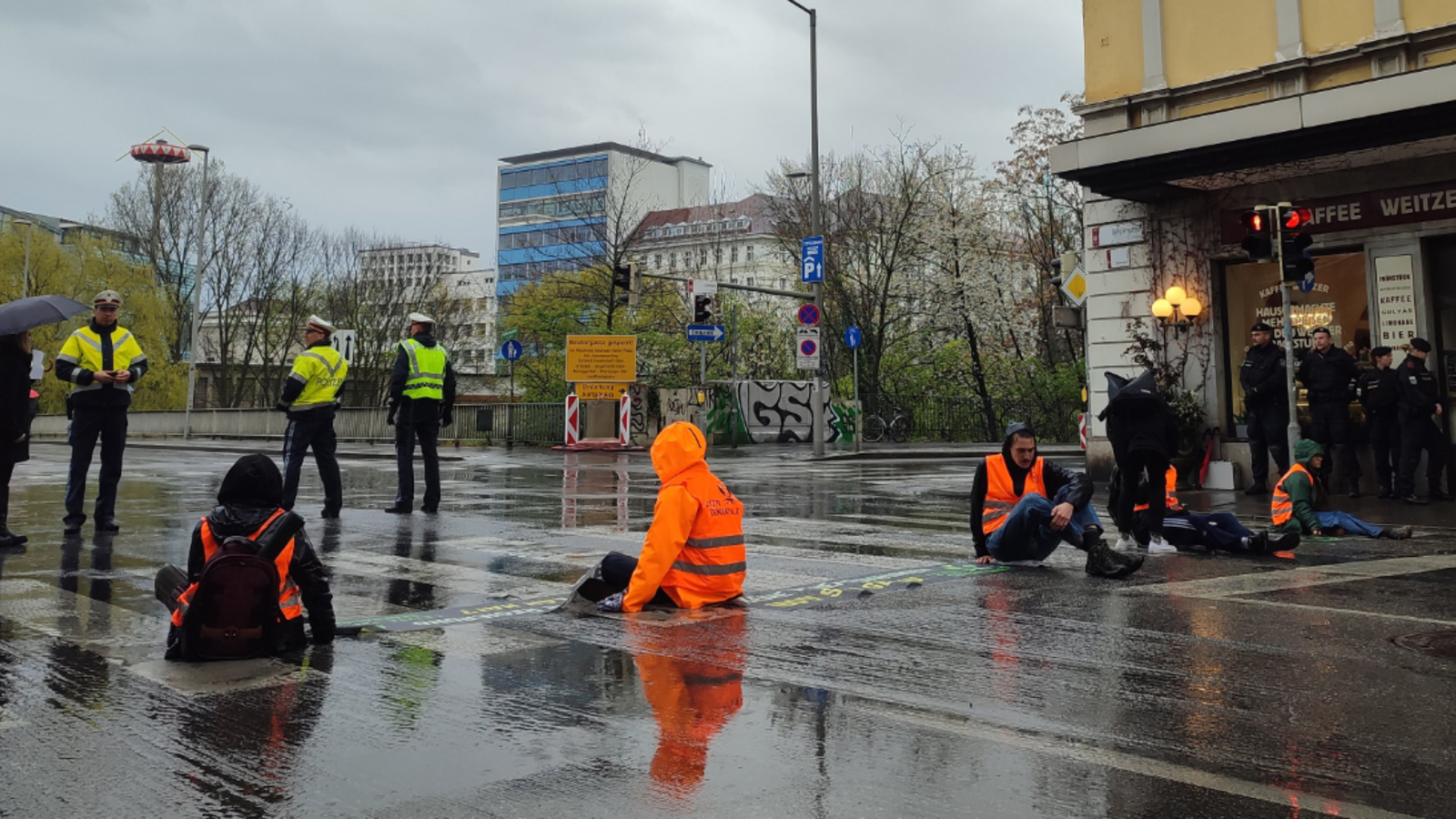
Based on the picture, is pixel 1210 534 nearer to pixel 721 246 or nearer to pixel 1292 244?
pixel 1292 244

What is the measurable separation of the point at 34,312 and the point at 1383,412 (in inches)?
528

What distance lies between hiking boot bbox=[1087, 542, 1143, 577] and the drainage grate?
1.88m

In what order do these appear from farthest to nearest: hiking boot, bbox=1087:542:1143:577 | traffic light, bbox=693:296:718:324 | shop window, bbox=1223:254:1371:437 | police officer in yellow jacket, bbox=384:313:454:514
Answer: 1. traffic light, bbox=693:296:718:324
2. shop window, bbox=1223:254:1371:437
3. police officer in yellow jacket, bbox=384:313:454:514
4. hiking boot, bbox=1087:542:1143:577

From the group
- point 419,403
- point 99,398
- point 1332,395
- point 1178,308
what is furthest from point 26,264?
point 1332,395

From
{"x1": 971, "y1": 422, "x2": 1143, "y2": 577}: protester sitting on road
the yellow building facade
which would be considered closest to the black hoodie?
{"x1": 971, "y1": 422, "x2": 1143, "y2": 577}: protester sitting on road

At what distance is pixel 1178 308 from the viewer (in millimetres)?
A: 15258

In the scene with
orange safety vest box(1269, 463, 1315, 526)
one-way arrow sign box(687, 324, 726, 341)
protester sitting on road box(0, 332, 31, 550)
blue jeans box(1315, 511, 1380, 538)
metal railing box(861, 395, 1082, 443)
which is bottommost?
blue jeans box(1315, 511, 1380, 538)

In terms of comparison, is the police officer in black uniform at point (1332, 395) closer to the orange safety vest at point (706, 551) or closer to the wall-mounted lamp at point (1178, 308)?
the wall-mounted lamp at point (1178, 308)

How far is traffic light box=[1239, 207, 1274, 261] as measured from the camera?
465 inches

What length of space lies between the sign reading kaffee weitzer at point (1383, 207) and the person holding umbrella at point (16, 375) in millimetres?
13306

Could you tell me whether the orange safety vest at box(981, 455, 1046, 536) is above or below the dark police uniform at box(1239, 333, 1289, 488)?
below

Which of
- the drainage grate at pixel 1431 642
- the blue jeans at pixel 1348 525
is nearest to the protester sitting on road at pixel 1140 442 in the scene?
the blue jeans at pixel 1348 525

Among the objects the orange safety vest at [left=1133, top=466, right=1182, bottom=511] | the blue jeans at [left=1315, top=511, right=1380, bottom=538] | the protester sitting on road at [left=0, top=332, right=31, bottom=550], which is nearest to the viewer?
the protester sitting on road at [left=0, top=332, right=31, bottom=550]

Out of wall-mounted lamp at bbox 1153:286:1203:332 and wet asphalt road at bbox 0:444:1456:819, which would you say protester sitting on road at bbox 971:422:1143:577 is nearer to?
wet asphalt road at bbox 0:444:1456:819
